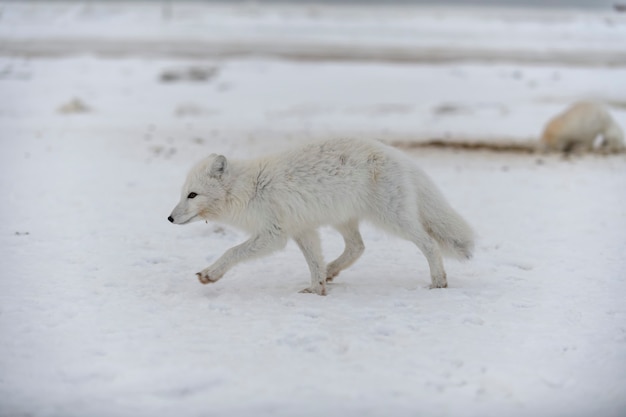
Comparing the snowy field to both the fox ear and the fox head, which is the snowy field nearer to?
the fox head

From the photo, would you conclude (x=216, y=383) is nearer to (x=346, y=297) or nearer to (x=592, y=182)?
(x=346, y=297)

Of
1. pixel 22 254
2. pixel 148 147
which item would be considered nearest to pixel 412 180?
pixel 22 254

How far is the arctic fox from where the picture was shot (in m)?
11.3

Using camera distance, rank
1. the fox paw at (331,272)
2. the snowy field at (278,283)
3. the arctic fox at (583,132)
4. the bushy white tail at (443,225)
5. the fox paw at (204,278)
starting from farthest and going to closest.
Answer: the arctic fox at (583,132) < the fox paw at (331,272) < the bushy white tail at (443,225) < the fox paw at (204,278) < the snowy field at (278,283)

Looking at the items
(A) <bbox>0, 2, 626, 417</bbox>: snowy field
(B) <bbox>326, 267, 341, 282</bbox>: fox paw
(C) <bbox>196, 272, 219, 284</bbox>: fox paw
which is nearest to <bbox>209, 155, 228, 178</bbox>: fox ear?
(C) <bbox>196, 272, 219, 284</bbox>: fox paw

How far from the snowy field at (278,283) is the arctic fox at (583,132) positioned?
448 millimetres

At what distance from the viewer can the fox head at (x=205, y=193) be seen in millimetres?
5258

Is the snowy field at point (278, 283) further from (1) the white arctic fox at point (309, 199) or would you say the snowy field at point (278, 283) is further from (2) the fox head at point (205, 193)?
(2) the fox head at point (205, 193)

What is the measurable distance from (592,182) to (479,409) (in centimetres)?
632

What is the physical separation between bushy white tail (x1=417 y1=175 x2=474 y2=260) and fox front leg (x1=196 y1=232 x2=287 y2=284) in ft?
3.86

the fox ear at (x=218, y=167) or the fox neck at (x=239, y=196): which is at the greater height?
the fox ear at (x=218, y=167)

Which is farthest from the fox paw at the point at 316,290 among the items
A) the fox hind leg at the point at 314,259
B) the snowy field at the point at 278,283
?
the snowy field at the point at 278,283

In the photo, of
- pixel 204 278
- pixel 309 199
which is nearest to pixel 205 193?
pixel 204 278

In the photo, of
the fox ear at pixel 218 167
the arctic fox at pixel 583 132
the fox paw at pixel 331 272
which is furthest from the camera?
the arctic fox at pixel 583 132
